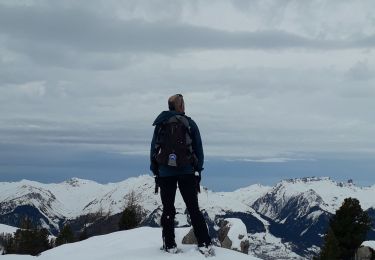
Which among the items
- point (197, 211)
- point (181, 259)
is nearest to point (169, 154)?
point (197, 211)

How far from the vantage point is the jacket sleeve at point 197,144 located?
13.4 meters

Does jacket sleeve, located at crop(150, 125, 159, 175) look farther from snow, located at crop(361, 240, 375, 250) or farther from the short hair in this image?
snow, located at crop(361, 240, 375, 250)

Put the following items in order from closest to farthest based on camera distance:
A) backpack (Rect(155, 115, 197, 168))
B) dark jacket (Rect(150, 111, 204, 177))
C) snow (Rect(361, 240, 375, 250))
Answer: backpack (Rect(155, 115, 197, 168)) → dark jacket (Rect(150, 111, 204, 177)) → snow (Rect(361, 240, 375, 250))

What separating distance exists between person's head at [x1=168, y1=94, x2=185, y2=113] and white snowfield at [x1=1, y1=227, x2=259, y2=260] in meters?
3.50

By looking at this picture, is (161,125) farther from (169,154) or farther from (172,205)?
(172,205)

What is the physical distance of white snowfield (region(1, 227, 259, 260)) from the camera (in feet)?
45.7

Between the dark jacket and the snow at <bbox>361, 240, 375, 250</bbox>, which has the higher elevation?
the dark jacket

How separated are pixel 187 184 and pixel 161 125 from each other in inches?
60.0

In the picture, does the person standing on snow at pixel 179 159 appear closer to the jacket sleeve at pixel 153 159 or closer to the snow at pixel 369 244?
the jacket sleeve at pixel 153 159

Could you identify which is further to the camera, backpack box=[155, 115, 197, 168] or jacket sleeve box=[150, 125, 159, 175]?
jacket sleeve box=[150, 125, 159, 175]

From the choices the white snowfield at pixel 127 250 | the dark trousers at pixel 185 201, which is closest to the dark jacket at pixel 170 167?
the dark trousers at pixel 185 201

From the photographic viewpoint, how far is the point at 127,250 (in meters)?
15.0

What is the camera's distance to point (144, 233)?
1883 centimetres


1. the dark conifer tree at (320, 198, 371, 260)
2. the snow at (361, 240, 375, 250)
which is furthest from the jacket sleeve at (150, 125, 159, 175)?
the snow at (361, 240, 375, 250)
